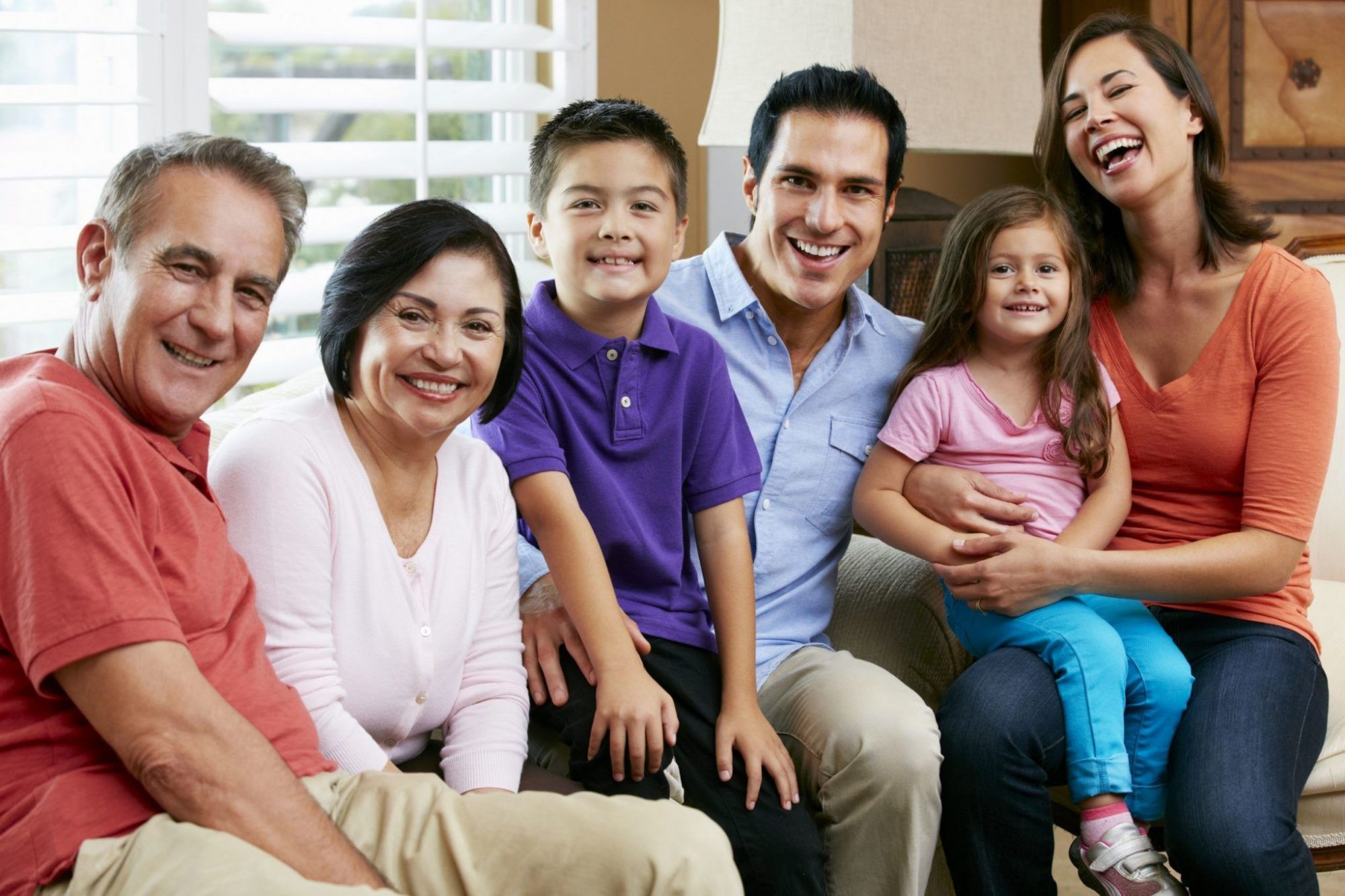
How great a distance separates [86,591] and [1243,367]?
1392 millimetres

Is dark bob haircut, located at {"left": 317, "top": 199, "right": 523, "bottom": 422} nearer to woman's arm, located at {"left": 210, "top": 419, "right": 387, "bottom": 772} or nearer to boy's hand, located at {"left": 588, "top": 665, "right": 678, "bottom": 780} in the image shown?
woman's arm, located at {"left": 210, "top": 419, "right": 387, "bottom": 772}

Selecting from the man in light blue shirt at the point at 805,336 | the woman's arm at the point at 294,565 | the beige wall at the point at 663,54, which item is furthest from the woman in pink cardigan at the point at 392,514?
the beige wall at the point at 663,54

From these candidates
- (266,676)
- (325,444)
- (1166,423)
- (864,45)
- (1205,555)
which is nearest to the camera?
(266,676)

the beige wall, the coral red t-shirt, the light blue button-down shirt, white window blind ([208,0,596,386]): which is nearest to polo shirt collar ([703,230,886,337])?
the light blue button-down shirt

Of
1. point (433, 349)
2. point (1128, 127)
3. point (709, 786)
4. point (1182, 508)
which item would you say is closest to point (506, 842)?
point (709, 786)

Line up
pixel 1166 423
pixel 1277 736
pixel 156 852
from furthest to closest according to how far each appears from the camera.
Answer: pixel 1166 423 → pixel 1277 736 → pixel 156 852

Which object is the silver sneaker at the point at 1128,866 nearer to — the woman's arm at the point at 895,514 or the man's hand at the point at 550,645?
the woman's arm at the point at 895,514

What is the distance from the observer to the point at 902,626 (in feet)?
6.03

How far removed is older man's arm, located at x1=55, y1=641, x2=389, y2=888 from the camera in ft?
3.35

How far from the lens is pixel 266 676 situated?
47.6 inches

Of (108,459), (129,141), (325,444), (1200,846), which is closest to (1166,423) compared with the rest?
(1200,846)

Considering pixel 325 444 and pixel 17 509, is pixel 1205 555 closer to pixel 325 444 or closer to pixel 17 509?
pixel 325 444

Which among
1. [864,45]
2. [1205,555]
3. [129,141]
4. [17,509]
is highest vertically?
[864,45]

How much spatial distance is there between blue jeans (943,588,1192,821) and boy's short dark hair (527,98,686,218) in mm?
703
